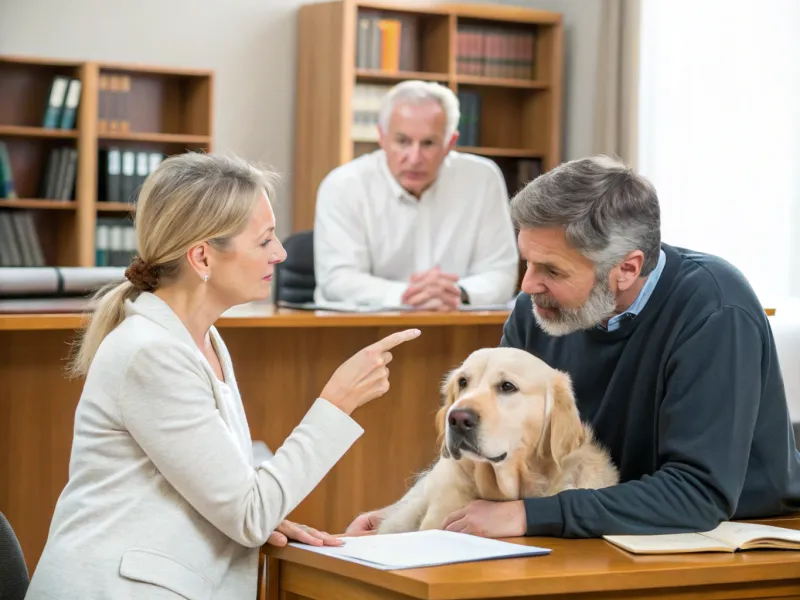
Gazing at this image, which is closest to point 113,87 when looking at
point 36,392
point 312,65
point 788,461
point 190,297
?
point 312,65

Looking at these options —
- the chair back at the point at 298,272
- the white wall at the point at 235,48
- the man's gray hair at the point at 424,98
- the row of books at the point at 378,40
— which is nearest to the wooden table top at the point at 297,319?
the chair back at the point at 298,272

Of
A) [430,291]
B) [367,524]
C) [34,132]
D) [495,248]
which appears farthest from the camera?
[34,132]

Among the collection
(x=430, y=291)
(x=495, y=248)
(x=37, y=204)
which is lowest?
(x=430, y=291)

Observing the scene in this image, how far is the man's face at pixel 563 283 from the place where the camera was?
1.86 meters

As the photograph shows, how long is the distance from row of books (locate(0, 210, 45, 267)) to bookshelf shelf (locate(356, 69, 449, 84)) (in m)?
1.94

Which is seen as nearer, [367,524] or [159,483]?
[159,483]

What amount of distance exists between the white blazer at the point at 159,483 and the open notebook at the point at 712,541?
47cm

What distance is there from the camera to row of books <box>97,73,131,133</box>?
6.01 meters

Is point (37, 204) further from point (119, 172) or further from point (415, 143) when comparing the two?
point (415, 143)

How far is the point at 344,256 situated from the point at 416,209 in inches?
18.1

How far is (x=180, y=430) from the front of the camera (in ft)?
5.33

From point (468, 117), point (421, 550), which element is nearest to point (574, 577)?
point (421, 550)

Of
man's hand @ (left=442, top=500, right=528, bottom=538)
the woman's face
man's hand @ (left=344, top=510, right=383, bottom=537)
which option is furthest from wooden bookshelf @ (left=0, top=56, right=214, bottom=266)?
man's hand @ (left=442, top=500, right=528, bottom=538)

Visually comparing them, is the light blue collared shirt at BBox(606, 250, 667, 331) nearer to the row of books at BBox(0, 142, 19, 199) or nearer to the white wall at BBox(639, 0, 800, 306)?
the white wall at BBox(639, 0, 800, 306)
